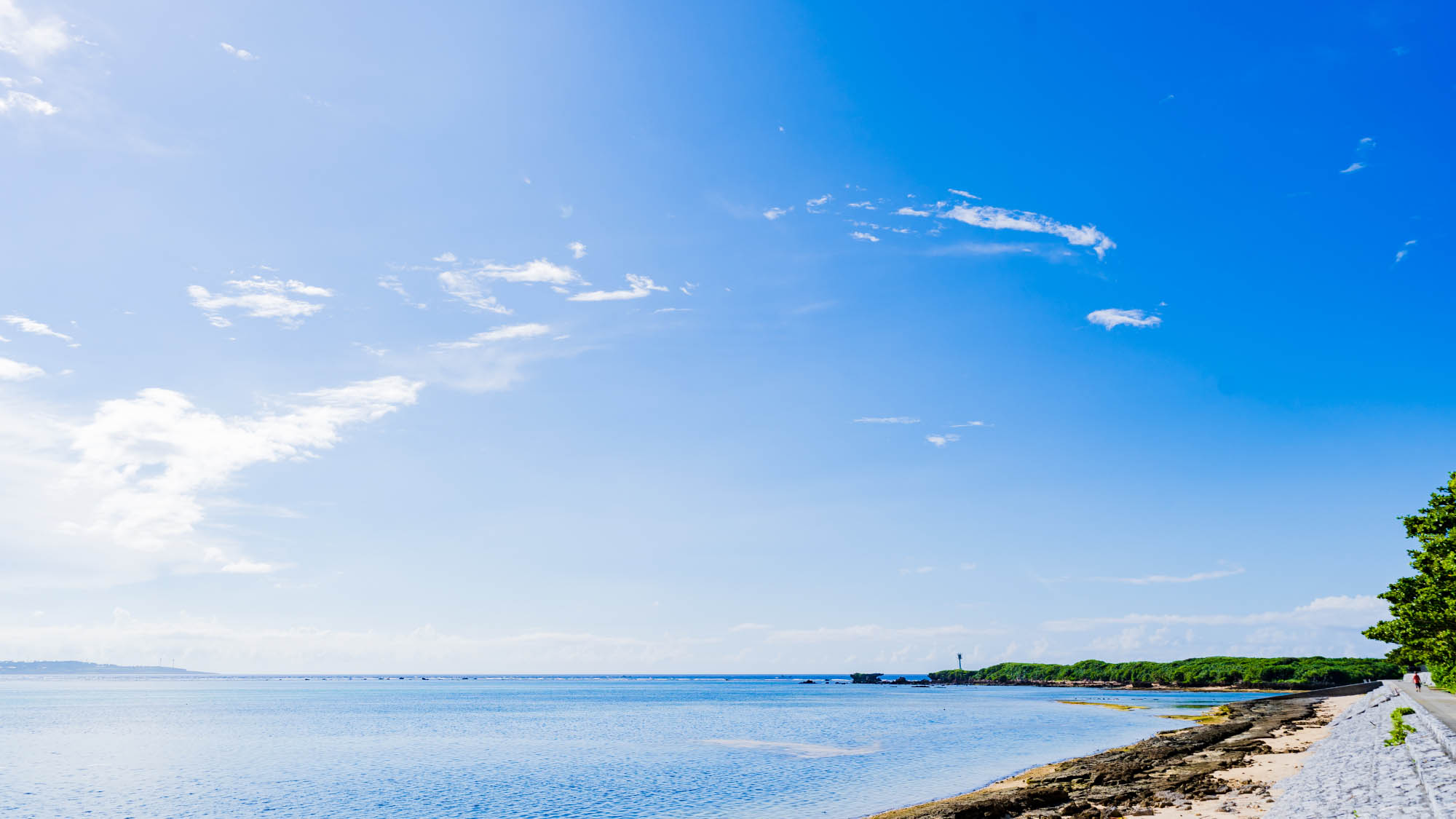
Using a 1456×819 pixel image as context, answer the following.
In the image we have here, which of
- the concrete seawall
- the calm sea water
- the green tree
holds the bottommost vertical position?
the calm sea water

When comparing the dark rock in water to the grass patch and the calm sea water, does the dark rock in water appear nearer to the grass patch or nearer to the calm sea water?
the calm sea water

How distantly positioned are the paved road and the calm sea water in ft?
68.8

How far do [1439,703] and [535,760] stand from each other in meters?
63.8

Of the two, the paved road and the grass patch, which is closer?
the grass patch

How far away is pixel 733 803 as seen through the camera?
4344 cm

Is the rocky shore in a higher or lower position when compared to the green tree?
lower

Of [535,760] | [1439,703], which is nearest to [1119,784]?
[1439,703]

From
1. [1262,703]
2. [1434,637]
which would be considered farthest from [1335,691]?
[1434,637]

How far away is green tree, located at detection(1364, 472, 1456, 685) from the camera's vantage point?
1732 inches

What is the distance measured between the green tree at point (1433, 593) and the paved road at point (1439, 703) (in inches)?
56.6

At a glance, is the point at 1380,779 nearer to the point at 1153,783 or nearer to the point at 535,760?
the point at 1153,783

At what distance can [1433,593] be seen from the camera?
152 feet

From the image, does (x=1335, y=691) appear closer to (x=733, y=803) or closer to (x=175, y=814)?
(x=733, y=803)

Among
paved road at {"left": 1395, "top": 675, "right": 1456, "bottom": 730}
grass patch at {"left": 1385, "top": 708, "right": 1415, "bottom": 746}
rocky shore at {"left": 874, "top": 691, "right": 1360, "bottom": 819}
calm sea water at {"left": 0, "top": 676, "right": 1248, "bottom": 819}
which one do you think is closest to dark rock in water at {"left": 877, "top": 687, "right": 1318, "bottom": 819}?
rocky shore at {"left": 874, "top": 691, "right": 1360, "bottom": 819}
